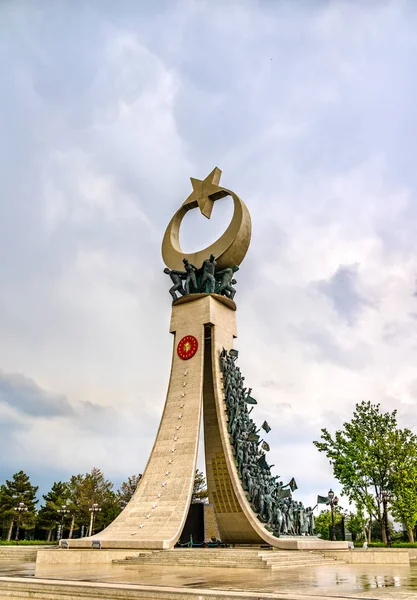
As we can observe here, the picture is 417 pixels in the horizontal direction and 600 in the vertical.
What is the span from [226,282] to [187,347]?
3208 millimetres

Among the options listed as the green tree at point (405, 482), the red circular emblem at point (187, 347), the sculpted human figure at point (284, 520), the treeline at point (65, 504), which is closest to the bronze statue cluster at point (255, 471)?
the sculpted human figure at point (284, 520)

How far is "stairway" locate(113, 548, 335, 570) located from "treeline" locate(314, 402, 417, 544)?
9.35 metres

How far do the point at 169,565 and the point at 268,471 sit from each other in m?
6.46

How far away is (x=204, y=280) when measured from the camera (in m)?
20.7

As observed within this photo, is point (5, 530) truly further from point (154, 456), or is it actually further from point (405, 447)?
point (405, 447)

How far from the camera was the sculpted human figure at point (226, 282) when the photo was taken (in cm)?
2089

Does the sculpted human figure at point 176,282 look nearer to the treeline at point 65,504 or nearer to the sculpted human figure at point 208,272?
the sculpted human figure at point 208,272

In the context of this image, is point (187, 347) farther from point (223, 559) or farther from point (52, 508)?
point (52, 508)

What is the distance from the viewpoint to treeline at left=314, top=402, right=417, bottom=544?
22203mm

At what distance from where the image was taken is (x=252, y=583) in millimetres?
8414

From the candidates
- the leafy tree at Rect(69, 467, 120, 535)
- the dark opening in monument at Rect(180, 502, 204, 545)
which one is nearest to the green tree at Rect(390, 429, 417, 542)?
the dark opening in monument at Rect(180, 502, 204, 545)

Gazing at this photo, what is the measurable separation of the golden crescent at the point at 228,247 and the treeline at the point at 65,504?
68.0 feet

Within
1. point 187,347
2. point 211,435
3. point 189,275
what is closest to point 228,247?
point 189,275

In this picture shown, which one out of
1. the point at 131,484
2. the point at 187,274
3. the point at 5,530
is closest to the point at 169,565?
the point at 187,274
